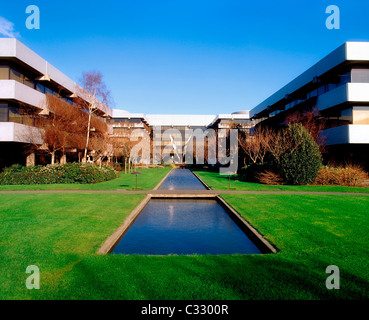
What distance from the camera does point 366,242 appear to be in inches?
265

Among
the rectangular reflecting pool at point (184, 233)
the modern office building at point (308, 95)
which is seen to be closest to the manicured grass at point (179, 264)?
the rectangular reflecting pool at point (184, 233)

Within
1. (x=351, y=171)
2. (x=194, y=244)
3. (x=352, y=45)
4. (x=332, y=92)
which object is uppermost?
(x=352, y=45)

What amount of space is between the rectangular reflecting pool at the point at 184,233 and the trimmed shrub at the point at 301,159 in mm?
9508

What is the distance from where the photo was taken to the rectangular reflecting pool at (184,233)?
7.24 metres

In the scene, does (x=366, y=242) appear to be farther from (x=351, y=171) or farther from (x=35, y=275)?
(x=351, y=171)

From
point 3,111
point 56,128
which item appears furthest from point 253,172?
point 3,111

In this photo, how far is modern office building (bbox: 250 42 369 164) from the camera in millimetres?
22797

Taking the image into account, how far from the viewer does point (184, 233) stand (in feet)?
28.9

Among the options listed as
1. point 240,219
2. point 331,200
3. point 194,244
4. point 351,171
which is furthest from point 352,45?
point 194,244

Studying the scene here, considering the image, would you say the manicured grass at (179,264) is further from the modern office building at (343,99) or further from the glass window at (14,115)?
the modern office building at (343,99)

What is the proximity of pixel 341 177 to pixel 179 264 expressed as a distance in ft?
62.0

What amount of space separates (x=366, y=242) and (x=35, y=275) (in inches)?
291

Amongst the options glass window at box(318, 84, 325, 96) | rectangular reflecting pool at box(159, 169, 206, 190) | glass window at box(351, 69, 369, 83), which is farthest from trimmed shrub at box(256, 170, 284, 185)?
glass window at box(318, 84, 325, 96)

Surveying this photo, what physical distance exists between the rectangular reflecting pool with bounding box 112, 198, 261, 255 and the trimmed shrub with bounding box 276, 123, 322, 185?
9508 millimetres
